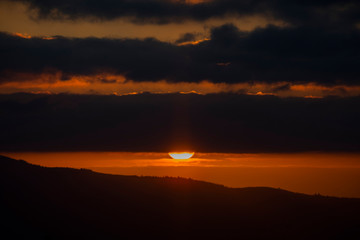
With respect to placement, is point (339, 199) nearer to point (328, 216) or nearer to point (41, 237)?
point (328, 216)

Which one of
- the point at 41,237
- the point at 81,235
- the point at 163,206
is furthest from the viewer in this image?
the point at 163,206

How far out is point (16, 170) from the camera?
348 ft

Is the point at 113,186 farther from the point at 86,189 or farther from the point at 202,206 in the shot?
the point at 202,206

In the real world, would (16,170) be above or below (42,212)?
above

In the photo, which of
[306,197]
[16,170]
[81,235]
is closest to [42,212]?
[81,235]

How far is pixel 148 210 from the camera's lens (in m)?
110

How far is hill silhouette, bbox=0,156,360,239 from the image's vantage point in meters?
94.9

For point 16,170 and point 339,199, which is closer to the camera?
point 16,170

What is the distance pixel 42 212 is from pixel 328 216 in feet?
189

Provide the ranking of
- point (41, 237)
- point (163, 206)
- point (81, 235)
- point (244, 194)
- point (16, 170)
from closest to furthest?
point (41, 237) < point (81, 235) < point (16, 170) < point (163, 206) < point (244, 194)

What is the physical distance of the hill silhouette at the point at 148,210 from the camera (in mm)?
94875

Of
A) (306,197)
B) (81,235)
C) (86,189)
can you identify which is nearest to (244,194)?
(306,197)

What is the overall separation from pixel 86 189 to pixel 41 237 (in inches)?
1085

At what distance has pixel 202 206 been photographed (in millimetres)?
120000
